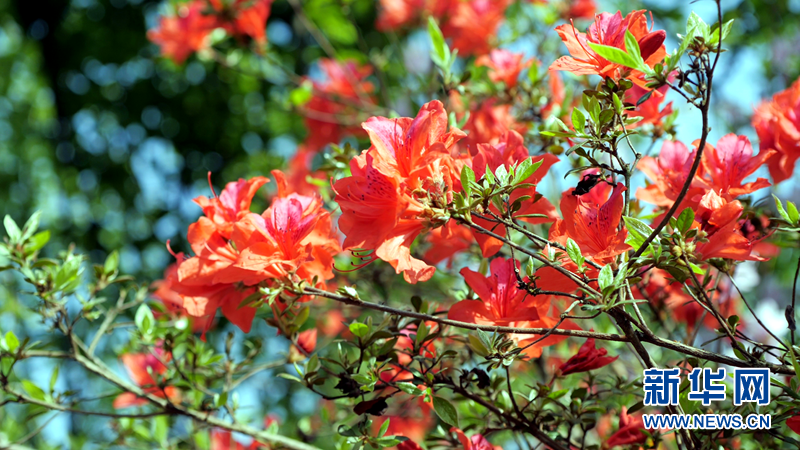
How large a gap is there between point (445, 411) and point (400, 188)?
0.44 meters

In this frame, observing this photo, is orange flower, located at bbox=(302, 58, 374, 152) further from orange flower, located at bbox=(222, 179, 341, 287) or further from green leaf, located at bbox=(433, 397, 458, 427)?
green leaf, located at bbox=(433, 397, 458, 427)

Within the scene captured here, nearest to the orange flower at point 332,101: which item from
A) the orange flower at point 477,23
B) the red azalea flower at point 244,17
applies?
the red azalea flower at point 244,17

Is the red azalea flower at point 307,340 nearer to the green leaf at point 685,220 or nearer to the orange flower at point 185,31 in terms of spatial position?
the green leaf at point 685,220

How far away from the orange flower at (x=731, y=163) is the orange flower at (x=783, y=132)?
0.18 metres

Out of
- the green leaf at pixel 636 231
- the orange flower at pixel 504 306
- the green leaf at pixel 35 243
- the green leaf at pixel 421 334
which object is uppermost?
the green leaf at pixel 636 231

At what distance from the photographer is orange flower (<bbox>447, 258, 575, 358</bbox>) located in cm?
110

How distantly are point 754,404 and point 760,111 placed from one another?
76 centimetres

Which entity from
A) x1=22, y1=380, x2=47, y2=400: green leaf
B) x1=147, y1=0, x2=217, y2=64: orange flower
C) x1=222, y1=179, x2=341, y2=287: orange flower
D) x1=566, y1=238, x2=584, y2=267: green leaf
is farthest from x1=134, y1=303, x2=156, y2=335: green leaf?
x1=147, y1=0, x2=217, y2=64: orange flower

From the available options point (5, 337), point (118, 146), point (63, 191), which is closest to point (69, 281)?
point (5, 337)

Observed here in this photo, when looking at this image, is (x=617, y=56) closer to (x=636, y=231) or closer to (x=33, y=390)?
(x=636, y=231)

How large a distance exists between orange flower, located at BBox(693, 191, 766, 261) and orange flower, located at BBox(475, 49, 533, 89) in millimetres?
995

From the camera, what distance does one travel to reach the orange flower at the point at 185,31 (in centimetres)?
288

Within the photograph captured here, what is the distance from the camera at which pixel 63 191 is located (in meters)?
7.09

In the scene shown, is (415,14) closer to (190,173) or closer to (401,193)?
(401,193)
